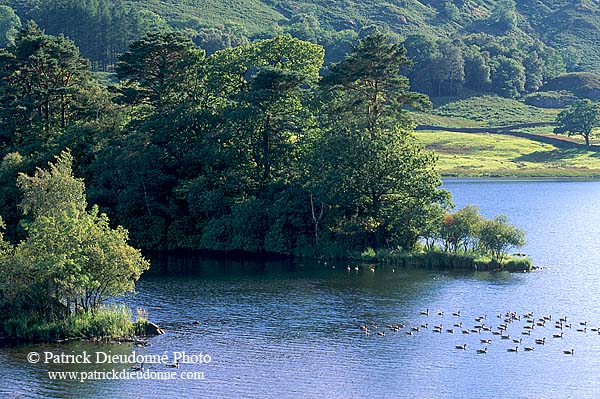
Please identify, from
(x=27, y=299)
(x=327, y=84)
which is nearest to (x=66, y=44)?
(x=327, y=84)

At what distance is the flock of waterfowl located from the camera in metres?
73.1

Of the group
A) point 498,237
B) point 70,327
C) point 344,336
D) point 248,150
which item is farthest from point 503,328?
point 248,150

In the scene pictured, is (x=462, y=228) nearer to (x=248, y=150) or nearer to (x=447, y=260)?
(x=447, y=260)

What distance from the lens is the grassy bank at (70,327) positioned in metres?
71.1

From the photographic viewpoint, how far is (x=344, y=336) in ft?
244

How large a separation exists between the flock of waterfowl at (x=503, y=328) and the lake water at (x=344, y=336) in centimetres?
27

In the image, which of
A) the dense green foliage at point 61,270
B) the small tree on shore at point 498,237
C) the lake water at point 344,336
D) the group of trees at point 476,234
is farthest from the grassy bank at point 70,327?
the small tree on shore at point 498,237

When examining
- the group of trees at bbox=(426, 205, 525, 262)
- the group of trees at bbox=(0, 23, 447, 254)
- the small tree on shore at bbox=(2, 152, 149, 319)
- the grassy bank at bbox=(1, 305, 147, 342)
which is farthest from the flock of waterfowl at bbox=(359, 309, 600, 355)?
the group of trees at bbox=(0, 23, 447, 254)

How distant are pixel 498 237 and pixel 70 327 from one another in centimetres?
4932

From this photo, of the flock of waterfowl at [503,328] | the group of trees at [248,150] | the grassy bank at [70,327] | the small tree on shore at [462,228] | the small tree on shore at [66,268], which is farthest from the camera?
the group of trees at [248,150]

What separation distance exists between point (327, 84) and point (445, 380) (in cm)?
6375

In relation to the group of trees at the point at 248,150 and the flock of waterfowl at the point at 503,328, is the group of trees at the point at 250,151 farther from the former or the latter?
the flock of waterfowl at the point at 503,328

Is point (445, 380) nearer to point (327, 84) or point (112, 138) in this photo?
point (327, 84)

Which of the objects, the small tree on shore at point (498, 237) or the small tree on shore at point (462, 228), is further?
the small tree on shore at point (462, 228)
